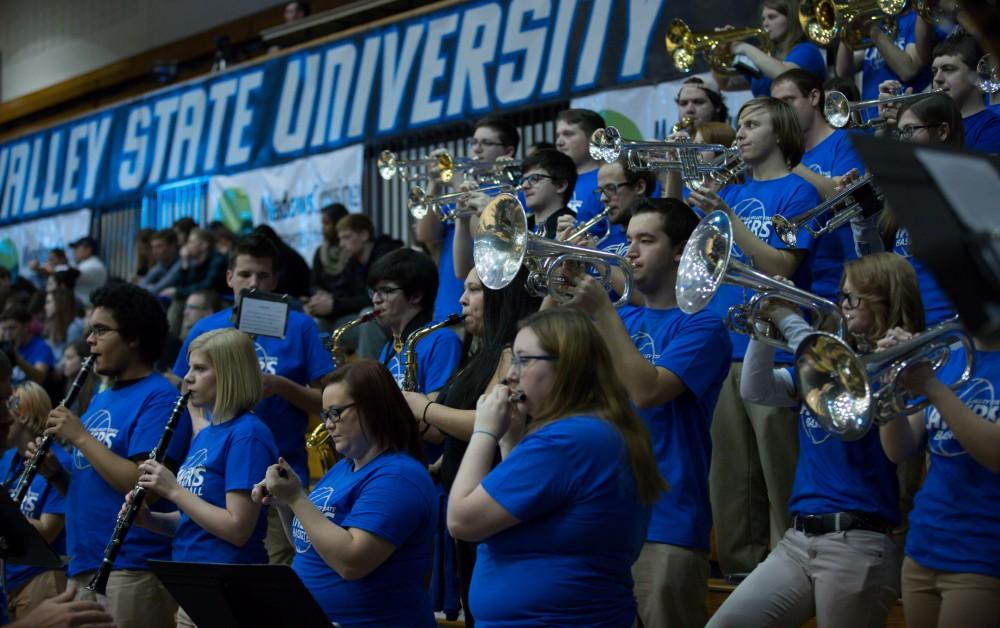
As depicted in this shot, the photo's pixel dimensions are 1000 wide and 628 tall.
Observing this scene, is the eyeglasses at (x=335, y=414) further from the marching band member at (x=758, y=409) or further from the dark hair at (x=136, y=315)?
the dark hair at (x=136, y=315)

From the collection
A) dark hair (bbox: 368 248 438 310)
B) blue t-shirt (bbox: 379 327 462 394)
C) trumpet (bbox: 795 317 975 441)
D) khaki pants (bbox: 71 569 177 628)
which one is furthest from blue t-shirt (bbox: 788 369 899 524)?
khaki pants (bbox: 71 569 177 628)

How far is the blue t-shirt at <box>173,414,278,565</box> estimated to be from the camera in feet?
13.3

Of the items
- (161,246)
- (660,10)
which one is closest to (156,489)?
(660,10)

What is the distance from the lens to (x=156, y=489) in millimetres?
4016

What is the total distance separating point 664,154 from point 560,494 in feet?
7.99

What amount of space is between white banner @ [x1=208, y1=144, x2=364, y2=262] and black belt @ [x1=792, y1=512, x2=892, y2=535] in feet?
21.3

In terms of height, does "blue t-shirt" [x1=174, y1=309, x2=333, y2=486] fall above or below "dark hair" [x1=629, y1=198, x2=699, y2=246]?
below

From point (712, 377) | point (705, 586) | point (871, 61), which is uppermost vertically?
point (871, 61)

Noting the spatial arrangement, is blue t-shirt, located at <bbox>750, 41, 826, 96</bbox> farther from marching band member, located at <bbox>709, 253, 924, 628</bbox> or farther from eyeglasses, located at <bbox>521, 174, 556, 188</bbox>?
marching band member, located at <bbox>709, 253, 924, 628</bbox>

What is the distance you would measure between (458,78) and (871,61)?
11.1 ft

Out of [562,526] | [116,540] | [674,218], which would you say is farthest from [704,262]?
[116,540]

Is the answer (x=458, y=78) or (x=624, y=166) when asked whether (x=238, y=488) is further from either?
(x=458, y=78)

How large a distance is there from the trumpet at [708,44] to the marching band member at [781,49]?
127mm

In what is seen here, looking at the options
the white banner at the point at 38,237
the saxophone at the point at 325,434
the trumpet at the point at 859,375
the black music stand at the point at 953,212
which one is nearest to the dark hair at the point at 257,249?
the saxophone at the point at 325,434
